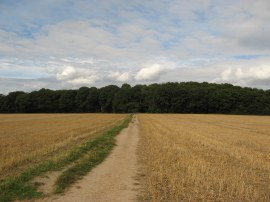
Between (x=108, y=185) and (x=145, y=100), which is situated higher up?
(x=145, y=100)

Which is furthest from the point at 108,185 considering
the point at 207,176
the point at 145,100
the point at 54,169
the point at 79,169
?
the point at 145,100

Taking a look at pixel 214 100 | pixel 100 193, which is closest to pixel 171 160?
pixel 100 193

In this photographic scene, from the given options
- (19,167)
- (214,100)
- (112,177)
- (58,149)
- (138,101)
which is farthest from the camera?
(138,101)

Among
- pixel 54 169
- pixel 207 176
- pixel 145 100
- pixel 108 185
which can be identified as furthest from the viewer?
pixel 145 100

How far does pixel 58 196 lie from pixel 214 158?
9.43m

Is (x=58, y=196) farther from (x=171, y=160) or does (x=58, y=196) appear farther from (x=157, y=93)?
(x=157, y=93)

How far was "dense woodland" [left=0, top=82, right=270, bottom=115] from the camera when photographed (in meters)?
132

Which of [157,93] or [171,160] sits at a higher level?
[157,93]

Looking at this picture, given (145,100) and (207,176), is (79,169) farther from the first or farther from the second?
(145,100)

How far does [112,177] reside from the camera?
40.4ft

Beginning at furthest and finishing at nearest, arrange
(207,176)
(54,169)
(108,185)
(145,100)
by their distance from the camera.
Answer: (145,100), (54,169), (207,176), (108,185)

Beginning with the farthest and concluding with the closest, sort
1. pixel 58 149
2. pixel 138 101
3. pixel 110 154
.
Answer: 1. pixel 138 101
2. pixel 58 149
3. pixel 110 154

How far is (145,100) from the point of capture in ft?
472

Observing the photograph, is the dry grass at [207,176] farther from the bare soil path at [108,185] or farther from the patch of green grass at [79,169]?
the patch of green grass at [79,169]
